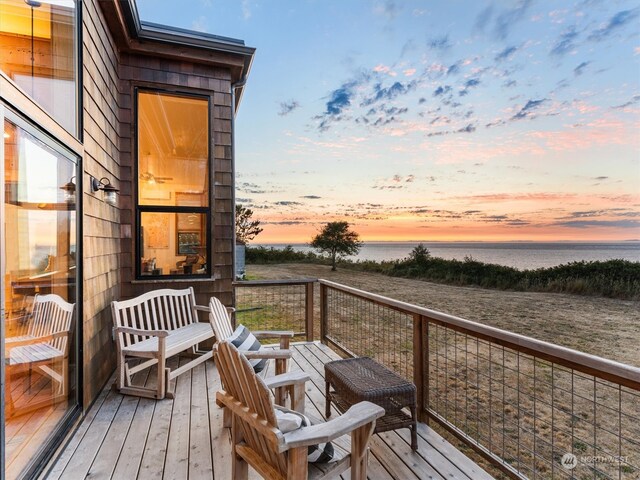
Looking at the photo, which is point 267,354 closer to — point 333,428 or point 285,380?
point 285,380

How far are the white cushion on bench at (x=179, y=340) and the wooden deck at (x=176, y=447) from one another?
0.43m

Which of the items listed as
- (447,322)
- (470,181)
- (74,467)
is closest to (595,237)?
(470,181)

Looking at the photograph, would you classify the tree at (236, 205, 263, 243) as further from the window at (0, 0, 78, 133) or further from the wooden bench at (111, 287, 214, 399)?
the window at (0, 0, 78, 133)

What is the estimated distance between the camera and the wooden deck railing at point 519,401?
1658mm

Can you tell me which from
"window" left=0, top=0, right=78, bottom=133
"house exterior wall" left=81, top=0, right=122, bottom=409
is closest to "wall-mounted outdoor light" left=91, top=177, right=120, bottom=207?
"house exterior wall" left=81, top=0, right=122, bottom=409

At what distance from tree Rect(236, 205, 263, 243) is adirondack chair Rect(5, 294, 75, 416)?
12.1 meters

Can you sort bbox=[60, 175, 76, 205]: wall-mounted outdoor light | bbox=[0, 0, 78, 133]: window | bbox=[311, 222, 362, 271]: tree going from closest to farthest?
bbox=[0, 0, 78, 133]: window
bbox=[60, 175, 76, 205]: wall-mounted outdoor light
bbox=[311, 222, 362, 271]: tree

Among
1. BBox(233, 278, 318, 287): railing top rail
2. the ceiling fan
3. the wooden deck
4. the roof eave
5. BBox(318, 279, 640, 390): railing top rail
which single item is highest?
the roof eave

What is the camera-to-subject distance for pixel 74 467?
205 cm

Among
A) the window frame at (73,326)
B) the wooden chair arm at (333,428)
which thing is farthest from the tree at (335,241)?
the wooden chair arm at (333,428)

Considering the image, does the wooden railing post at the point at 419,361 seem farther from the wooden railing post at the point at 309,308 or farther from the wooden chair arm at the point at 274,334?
the wooden railing post at the point at 309,308

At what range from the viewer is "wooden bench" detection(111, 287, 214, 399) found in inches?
119

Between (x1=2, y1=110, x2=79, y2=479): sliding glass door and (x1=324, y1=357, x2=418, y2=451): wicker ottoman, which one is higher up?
(x1=2, y1=110, x2=79, y2=479): sliding glass door
